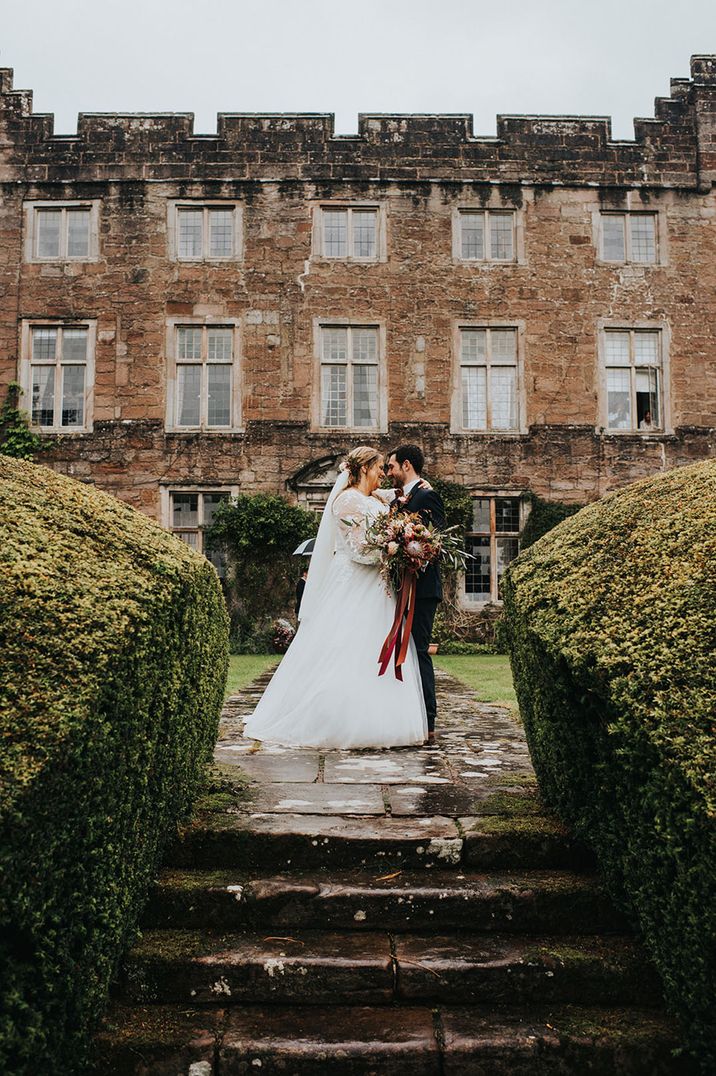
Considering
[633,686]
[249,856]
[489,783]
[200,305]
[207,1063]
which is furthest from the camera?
[200,305]

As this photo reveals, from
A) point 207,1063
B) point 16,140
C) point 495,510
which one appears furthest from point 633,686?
point 16,140

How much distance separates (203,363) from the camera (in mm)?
18094

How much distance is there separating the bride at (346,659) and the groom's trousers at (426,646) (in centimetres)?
7

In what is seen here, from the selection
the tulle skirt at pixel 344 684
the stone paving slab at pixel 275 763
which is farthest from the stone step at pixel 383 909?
the tulle skirt at pixel 344 684

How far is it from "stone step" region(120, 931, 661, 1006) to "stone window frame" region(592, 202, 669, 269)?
1776 centimetres

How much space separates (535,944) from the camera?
3188 millimetres

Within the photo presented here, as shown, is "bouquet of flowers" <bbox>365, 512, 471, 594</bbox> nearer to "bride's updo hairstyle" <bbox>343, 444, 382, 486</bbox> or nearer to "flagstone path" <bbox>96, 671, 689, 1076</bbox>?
"bride's updo hairstyle" <bbox>343, 444, 382, 486</bbox>

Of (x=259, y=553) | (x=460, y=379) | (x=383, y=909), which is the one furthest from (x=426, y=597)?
(x=460, y=379)

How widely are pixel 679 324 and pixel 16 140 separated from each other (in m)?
14.6

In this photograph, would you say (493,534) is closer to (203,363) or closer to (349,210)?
(203,363)

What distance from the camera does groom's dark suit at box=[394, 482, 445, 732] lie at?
6238 millimetres

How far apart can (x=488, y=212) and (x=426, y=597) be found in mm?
14444

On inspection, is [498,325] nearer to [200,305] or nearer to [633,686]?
[200,305]

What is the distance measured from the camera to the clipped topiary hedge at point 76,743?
2.24 m
